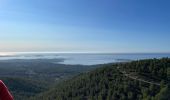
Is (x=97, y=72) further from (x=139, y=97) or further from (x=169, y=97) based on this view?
(x=169, y=97)

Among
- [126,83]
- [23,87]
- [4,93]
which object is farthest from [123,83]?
[23,87]

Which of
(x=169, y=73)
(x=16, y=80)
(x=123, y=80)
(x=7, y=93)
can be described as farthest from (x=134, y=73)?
(x=16, y=80)

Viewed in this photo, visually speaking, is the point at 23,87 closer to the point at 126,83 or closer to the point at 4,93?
the point at 126,83

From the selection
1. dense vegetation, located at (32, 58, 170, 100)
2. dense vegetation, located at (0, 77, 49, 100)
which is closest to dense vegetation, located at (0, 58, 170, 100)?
dense vegetation, located at (32, 58, 170, 100)

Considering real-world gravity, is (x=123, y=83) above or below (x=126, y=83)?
below

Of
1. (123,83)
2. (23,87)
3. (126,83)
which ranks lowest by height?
(23,87)

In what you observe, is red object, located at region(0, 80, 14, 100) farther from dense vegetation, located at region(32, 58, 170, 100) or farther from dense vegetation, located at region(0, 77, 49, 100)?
dense vegetation, located at region(0, 77, 49, 100)

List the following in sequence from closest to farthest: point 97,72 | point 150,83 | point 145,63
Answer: point 150,83 < point 145,63 < point 97,72

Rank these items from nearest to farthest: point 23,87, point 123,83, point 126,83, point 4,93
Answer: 1. point 4,93
2. point 126,83
3. point 123,83
4. point 23,87

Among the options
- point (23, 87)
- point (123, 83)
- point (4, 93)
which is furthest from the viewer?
point (23, 87)

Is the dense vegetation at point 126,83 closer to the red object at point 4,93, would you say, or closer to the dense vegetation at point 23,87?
the red object at point 4,93
